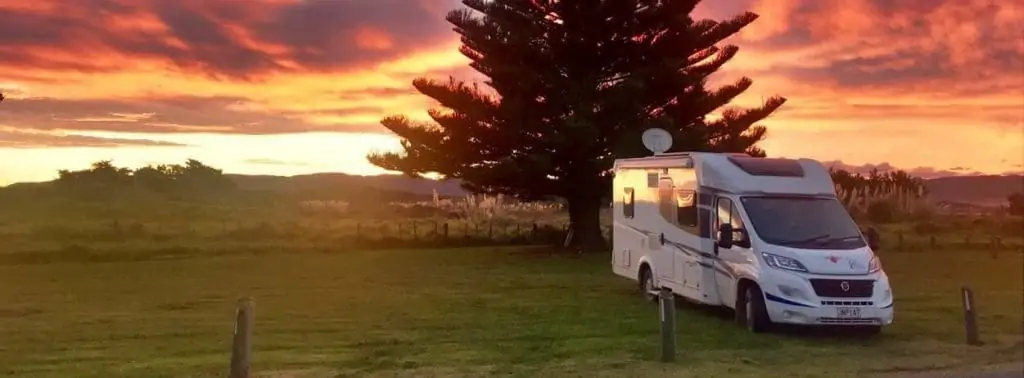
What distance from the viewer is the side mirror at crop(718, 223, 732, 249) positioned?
14.0 meters

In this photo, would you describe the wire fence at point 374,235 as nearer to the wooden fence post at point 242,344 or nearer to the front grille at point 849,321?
the front grille at point 849,321

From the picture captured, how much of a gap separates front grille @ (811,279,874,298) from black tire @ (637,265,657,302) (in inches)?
163

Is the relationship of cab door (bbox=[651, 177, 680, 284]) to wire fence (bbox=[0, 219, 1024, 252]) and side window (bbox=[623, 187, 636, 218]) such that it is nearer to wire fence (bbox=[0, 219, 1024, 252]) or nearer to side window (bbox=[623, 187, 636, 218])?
side window (bbox=[623, 187, 636, 218])

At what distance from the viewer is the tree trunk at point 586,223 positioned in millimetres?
33125

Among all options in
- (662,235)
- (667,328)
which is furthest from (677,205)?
(667,328)

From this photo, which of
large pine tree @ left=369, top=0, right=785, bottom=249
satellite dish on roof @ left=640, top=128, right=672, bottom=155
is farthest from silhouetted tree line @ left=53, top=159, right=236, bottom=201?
satellite dish on roof @ left=640, top=128, right=672, bottom=155

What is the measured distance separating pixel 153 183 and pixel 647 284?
4423 centimetres

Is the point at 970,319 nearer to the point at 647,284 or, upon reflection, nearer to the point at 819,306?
the point at 819,306

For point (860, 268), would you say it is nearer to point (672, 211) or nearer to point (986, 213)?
point (672, 211)

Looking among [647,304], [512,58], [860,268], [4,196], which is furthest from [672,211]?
[4,196]

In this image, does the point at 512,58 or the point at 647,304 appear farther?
the point at 512,58

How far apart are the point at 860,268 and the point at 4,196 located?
30.2 metres

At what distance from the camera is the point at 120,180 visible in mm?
Answer: 49781

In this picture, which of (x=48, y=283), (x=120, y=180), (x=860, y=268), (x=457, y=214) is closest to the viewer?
(x=860, y=268)
